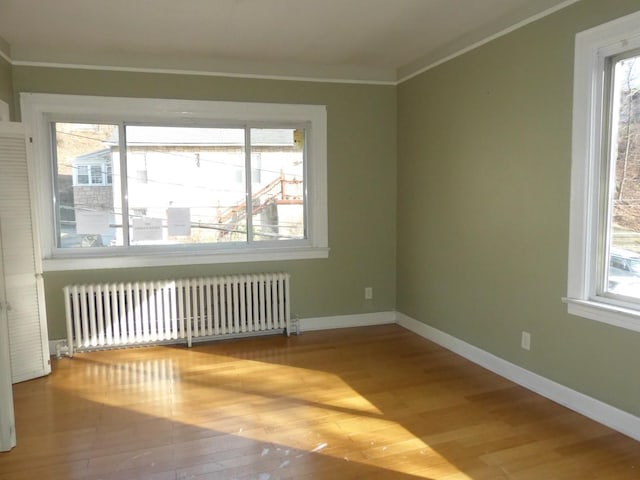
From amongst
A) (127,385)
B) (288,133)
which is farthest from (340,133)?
(127,385)

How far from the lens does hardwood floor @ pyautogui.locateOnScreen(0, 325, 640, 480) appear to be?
87.0 inches

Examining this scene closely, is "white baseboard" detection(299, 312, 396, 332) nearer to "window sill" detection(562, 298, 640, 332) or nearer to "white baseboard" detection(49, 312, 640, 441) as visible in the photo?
"white baseboard" detection(49, 312, 640, 441)

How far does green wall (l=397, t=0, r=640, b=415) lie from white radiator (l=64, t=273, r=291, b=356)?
148cm

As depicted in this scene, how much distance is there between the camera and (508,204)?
318 cm

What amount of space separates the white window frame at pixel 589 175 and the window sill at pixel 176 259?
7.63 feet

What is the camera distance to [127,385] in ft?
10.5

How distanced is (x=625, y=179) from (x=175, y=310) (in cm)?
346

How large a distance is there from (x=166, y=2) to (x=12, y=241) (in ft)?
6.43

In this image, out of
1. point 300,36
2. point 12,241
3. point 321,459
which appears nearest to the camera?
point 321,459

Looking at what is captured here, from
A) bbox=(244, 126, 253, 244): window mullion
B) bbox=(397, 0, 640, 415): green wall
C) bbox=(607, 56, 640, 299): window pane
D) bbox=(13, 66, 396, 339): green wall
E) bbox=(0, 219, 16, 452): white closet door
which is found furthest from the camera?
bbox=(244, 126, 253, 244): window mullion

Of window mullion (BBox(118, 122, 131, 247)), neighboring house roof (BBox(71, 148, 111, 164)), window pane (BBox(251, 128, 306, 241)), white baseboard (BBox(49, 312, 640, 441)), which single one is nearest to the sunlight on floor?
white baseboard (BBox(49, 312, 640, 441))

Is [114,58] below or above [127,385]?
above

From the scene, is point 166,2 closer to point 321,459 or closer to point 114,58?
point 114,58

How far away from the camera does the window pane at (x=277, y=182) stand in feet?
14.3
